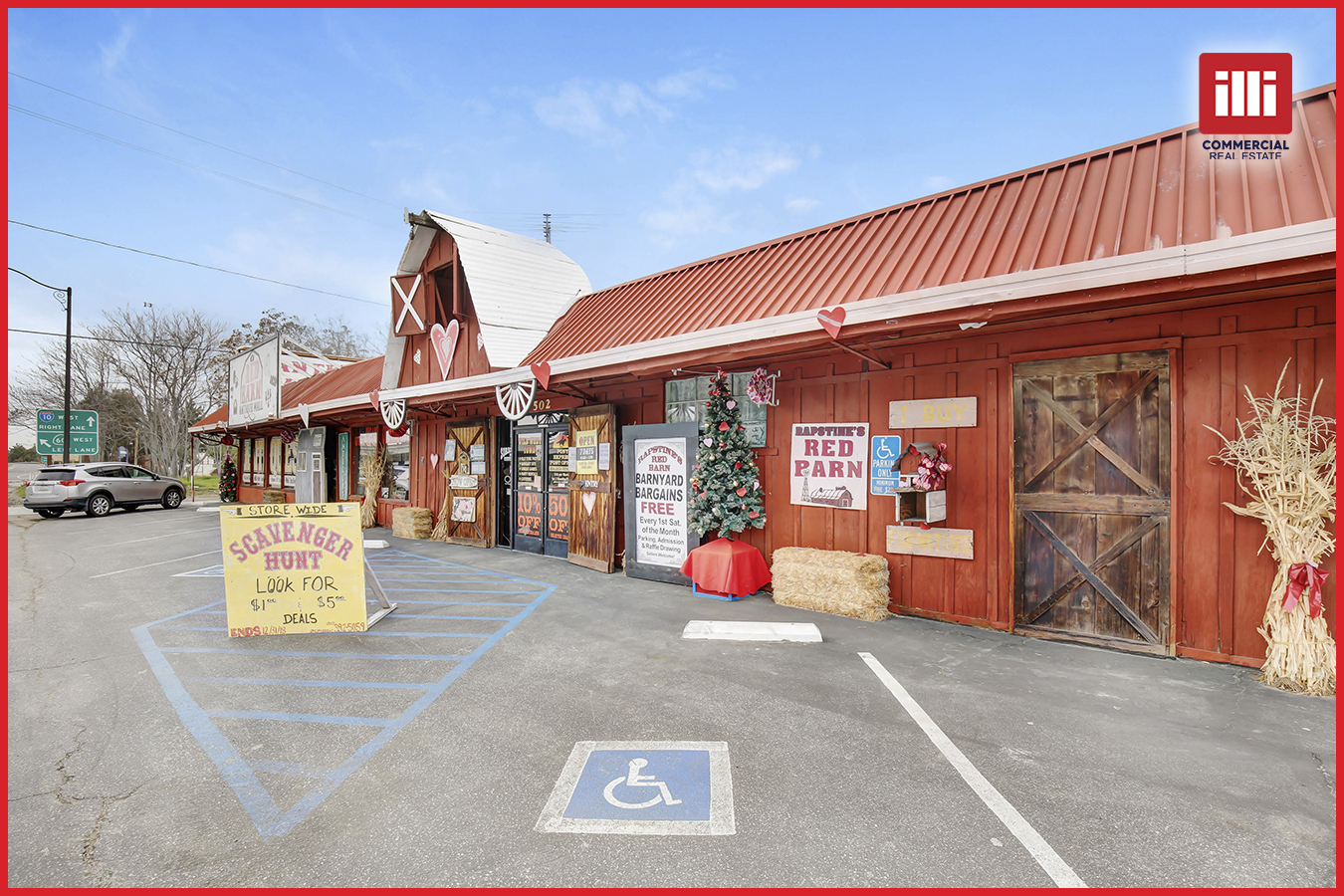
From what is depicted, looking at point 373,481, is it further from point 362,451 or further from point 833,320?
point 833,320

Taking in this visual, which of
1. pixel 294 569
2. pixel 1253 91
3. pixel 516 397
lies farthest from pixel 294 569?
pixel 1253 91

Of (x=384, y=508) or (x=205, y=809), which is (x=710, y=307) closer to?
(x=205, y=809)

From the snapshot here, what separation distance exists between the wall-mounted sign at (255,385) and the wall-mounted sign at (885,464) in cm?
1593

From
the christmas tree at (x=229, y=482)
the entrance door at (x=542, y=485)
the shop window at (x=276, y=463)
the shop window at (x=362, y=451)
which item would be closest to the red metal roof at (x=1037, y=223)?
the entrance door at (x=542, y=485)

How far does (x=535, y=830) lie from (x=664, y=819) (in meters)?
0.60

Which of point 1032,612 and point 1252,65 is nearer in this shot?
point 1252,65

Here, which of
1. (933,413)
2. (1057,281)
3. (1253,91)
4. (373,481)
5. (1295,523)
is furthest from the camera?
(373,481)

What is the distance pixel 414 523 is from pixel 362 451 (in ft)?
13.7

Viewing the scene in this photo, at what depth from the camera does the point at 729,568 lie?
23.8ft

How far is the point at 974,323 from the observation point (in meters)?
5.27

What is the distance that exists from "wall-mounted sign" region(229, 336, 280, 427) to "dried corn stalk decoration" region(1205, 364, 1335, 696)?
19.0m

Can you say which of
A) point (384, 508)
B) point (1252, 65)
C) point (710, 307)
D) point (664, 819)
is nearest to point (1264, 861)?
point (664, 819)

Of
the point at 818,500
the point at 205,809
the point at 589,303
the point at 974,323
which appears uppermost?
the point at 589,303

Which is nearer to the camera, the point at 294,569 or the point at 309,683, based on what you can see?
the point at 309,683
